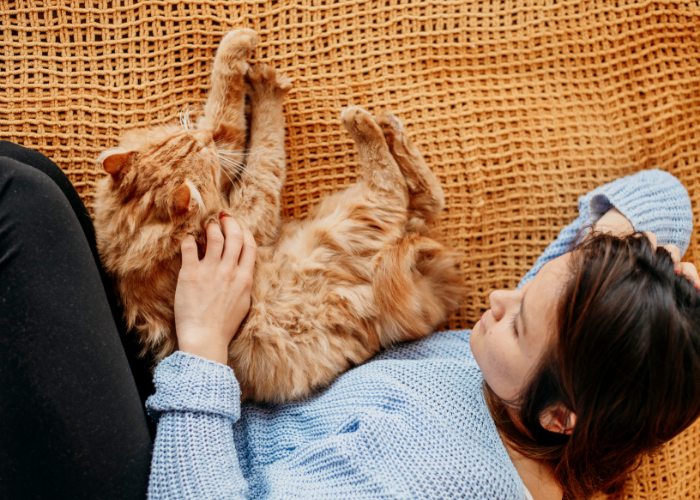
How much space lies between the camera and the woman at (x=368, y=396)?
0.96 meters

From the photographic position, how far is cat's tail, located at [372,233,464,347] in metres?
1.31

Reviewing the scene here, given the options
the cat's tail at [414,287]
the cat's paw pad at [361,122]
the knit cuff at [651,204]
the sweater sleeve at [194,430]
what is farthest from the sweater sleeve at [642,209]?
the sweater sleeve at [194,430]

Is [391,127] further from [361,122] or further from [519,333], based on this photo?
[519,333]

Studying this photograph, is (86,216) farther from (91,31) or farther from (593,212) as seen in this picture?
(593,212)

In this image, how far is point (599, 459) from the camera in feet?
3.41

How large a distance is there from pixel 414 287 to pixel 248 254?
369 millimetres

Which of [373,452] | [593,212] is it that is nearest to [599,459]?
Result: [373,452]

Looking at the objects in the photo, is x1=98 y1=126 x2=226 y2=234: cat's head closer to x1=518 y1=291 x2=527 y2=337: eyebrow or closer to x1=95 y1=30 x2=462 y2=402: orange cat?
x1=95 y1=30 x2=462 y2=402: orange cat

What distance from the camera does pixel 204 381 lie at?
1.11 m

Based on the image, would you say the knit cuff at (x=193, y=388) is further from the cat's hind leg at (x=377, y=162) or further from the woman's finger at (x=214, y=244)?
the cat's hind leg at (x=377, y=162)

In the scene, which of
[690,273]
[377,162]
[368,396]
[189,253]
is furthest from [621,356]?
[189,253]

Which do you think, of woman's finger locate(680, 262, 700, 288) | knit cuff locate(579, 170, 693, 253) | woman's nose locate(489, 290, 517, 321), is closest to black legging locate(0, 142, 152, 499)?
woman's nose locate(489, 290, 517, 321)

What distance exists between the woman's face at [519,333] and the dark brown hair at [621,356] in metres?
0.02

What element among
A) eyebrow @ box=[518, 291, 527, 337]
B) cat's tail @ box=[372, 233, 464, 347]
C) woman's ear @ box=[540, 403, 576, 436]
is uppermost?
eyebrow @ box=[518, 291, 527, 337]
